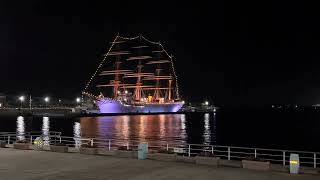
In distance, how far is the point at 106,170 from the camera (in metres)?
20.1

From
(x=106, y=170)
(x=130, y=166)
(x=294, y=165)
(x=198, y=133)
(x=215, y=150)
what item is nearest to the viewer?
(x=294, y=165)

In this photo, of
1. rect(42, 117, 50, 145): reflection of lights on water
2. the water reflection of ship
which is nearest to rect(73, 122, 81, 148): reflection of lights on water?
the water reflection of ship

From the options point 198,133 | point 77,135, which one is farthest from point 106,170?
point 198,133

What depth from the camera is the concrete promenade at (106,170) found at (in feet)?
59.8

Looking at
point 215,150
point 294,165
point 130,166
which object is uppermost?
point 294,165

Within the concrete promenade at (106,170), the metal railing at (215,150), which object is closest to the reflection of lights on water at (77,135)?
the metal railing at (215,150)

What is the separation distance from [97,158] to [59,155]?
9.44 feet

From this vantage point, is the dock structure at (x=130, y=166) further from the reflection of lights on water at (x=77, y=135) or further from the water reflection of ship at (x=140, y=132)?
the water reflection of ship at (x=140, y=132)

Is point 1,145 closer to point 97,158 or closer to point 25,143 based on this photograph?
point 25,143

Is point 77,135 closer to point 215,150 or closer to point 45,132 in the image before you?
point 45,132

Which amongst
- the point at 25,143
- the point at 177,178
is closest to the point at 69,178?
the point at 177,178

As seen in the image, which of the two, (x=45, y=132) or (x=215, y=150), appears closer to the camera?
(x=215, y=150)

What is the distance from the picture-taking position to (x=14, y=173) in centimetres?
1897

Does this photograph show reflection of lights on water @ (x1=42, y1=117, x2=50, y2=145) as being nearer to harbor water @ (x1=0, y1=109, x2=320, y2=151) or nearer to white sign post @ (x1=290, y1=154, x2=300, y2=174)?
harbor water @ (x1=0, y1=109, x2=320, y2=151)
